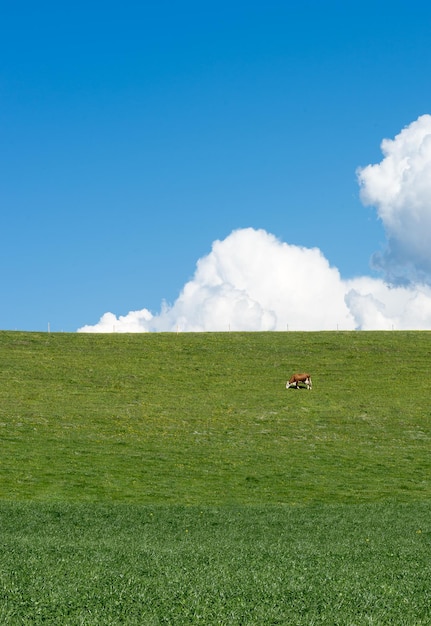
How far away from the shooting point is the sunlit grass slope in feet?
125

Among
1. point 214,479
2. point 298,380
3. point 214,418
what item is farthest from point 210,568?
point 298,380

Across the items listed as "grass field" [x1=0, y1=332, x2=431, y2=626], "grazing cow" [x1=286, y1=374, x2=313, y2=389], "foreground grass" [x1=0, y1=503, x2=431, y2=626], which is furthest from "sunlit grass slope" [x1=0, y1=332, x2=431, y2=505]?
"foreground grass" [x1=0, y1=503, x2=431, y2=626]

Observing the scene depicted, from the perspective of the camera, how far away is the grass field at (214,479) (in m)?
16.6

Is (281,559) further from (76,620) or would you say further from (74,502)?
(74,502)

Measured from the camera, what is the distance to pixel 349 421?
55031mm

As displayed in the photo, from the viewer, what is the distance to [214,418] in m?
54.5

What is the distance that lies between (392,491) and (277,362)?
37.7m

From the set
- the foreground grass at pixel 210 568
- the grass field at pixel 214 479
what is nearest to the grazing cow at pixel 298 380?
the grass field at pixel 214 479

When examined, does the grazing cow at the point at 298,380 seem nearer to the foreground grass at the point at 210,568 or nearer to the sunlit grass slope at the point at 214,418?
the sunlit grass slope at the point at 214,418

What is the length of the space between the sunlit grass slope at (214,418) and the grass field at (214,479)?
192 millimetres

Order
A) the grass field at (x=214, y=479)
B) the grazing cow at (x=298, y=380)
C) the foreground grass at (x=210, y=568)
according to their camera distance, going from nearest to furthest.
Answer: the foreground grass at (x=210, y=568) → the grass field at (x=214, y=479) → the grazing cow at (x=298, y=380)

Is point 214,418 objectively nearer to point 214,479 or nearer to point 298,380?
point 298,380

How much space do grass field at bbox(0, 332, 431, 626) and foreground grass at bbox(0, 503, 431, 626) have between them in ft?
0.24

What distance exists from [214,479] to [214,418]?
15.3 m
